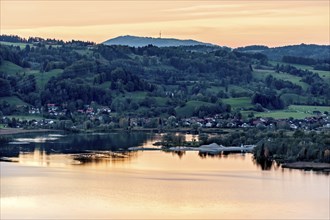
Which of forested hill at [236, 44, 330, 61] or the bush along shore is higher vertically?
forested hill at [236, 44, 330, 61]

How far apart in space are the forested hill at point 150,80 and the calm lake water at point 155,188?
1292 inches

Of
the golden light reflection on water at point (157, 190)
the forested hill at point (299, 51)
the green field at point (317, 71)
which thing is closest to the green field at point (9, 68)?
the green field at point (317, 71)

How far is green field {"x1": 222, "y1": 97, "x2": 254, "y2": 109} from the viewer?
3172 inches

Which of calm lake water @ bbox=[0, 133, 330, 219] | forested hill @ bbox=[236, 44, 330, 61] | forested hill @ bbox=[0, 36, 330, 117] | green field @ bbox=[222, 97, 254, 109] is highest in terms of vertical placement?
Result: forested hill @ bbox=[236, 44, 330, 61]

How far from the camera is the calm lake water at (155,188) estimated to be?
2884 cm

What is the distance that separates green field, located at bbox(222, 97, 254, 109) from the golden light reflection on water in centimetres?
3578

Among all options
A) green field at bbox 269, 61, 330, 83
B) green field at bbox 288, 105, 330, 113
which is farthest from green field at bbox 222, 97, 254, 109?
green field at bbox 269, 61, 330, 83

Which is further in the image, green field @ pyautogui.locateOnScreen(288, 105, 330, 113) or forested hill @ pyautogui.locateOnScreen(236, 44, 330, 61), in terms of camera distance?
forested hill @ pyautogui.locateOnScreen(236, 44, 330, 61)

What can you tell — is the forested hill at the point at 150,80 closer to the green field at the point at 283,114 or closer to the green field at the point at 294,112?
the green field at the point at 294,112

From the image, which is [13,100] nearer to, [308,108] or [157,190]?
[308,108]

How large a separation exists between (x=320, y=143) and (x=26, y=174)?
14.5 meters

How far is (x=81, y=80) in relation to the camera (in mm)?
86500

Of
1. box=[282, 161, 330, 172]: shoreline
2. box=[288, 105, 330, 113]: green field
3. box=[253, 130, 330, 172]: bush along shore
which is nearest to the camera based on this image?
box=[282, 161, 330, 172]: shoreline

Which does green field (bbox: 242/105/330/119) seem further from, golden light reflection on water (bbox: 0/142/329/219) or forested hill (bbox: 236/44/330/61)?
forested hill (bbox: 236/44/330/61)
